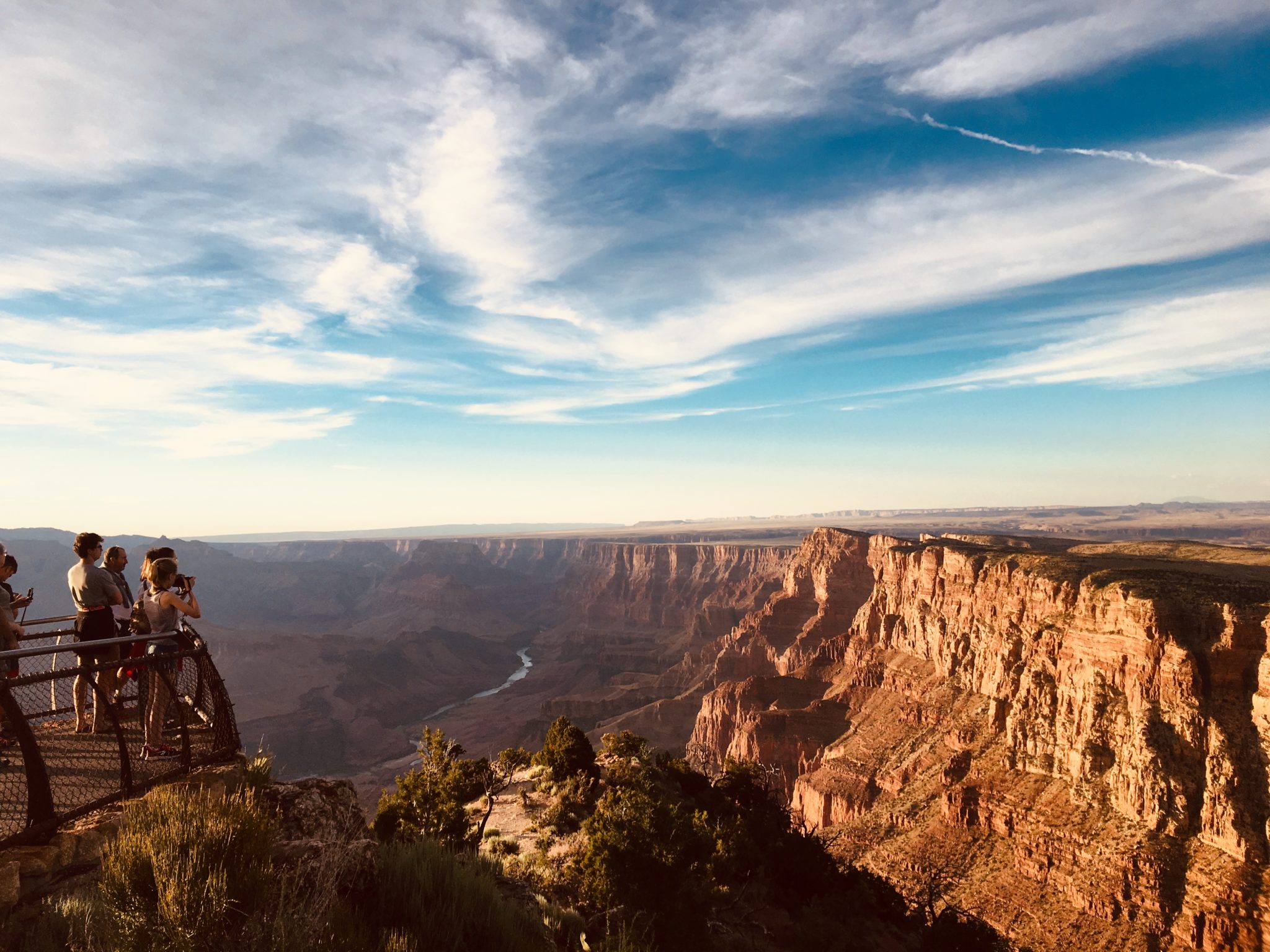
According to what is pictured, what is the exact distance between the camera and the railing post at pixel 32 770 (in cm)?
665

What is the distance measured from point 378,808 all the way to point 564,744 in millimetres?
8838

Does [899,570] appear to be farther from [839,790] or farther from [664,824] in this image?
[664,824]

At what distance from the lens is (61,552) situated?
597ft

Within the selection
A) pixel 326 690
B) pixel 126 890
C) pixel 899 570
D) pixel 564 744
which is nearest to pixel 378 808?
pixel 564 744

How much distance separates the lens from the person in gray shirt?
33.4ft

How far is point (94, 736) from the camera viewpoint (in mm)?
10445

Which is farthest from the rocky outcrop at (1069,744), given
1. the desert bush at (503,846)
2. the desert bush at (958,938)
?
the desert bush at (503,846)

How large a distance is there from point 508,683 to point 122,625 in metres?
154

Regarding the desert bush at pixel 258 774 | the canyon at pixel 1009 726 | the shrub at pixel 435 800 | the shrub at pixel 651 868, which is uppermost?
the desert bush at pixel 258 774

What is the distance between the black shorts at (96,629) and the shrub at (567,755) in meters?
22.9

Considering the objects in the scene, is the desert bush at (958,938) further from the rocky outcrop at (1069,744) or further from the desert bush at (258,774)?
the desert bush at (258,774)

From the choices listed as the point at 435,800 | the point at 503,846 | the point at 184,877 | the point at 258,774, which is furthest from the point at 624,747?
the point at 184,877

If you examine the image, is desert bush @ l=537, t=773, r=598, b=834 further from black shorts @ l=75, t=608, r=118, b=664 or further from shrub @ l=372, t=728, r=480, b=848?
black shorts @ l=75, t=608, r=118, b=664

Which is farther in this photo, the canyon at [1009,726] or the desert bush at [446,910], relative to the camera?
the canyon at [1009,726]
